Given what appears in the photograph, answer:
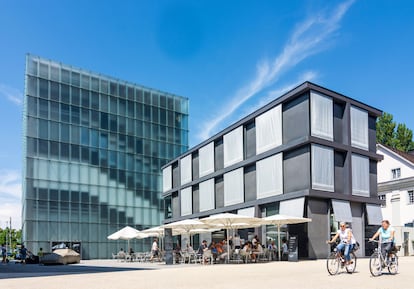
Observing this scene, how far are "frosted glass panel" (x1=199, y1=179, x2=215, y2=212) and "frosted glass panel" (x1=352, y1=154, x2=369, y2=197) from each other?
48.9ft

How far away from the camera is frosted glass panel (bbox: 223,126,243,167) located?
41531 millimetres

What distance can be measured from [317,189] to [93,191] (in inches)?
1421

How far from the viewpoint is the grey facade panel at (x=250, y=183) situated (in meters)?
39.3

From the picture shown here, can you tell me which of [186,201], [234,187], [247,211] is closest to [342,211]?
[247,211]

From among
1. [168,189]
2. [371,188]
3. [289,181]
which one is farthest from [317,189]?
[168,189]

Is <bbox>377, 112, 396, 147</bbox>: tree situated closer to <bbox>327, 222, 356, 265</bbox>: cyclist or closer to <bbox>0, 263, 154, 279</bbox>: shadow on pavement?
<bbox>0, 263, 154, 279</bbox>: shadow on pavement

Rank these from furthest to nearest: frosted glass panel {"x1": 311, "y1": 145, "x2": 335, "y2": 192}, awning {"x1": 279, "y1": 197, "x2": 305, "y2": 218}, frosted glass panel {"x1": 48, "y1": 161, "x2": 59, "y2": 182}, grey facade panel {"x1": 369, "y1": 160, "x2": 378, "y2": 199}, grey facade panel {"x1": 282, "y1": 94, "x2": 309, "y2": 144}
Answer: frosted glass panel {"x1": 48, "y1": 161, "x2": 59, "y2": 182} → grey facade panel {"x1": 369, "y1": 160, "x2": 378, "y2": 199} → grey facade panel {"x1": 282, "y1": 94, "x2": 309, "y2": 144} → frosted glass panel {"x1": 311, "y1": 145, "x2": 335, "y2": 192} → awning {"x1": 279, "y1": 197, "x2": 305, "y2": 218}

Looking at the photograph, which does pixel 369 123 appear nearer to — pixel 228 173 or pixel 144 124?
pixel 228 173

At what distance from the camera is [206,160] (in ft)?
159

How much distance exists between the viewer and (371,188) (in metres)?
36.9

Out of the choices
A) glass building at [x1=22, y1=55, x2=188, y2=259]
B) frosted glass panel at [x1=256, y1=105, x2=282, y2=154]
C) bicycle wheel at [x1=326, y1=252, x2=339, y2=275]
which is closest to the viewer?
bicycle wheel at [x1=326, y1=252, x2=339, y2=275]

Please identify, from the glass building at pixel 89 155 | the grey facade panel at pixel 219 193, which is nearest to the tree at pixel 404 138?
the glass building at pixel 89 155

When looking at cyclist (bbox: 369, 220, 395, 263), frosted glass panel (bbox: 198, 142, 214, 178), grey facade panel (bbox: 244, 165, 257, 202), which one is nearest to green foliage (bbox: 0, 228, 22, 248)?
frosted glass panel (bbox: 198, 142, 214, 178)

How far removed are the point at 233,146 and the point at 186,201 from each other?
502 inches
